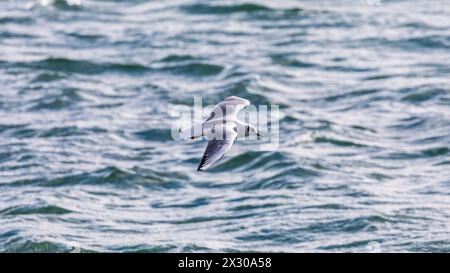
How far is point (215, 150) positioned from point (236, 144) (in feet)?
→ 34.6


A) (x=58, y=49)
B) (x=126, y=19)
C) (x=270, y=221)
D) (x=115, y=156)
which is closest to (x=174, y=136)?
(x=115, y=156)

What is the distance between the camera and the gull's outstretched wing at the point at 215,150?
1449cm

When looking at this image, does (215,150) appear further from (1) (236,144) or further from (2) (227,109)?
(1) (236,144)

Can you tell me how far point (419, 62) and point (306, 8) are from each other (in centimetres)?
558

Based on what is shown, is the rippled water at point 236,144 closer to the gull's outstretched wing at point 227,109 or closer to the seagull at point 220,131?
the gull's outstretched wing at point 227,109

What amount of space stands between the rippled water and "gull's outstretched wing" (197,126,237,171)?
5.33 metres

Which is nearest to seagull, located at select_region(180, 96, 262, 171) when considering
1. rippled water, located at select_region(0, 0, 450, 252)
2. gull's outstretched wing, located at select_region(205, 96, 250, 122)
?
gull's outstretched wing, located at select_region(205, 96, 250, 122)

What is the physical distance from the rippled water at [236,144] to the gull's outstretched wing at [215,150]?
533 centimetres

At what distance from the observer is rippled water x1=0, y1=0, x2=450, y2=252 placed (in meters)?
21.4

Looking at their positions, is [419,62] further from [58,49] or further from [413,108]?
[58,49]

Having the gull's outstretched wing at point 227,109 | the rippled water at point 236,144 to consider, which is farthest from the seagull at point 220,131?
the rippled water at point 236,144

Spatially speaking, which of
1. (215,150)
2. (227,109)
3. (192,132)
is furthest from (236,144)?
(215,150)

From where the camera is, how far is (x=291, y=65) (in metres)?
30.1

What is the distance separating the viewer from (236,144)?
25453 millimetres
